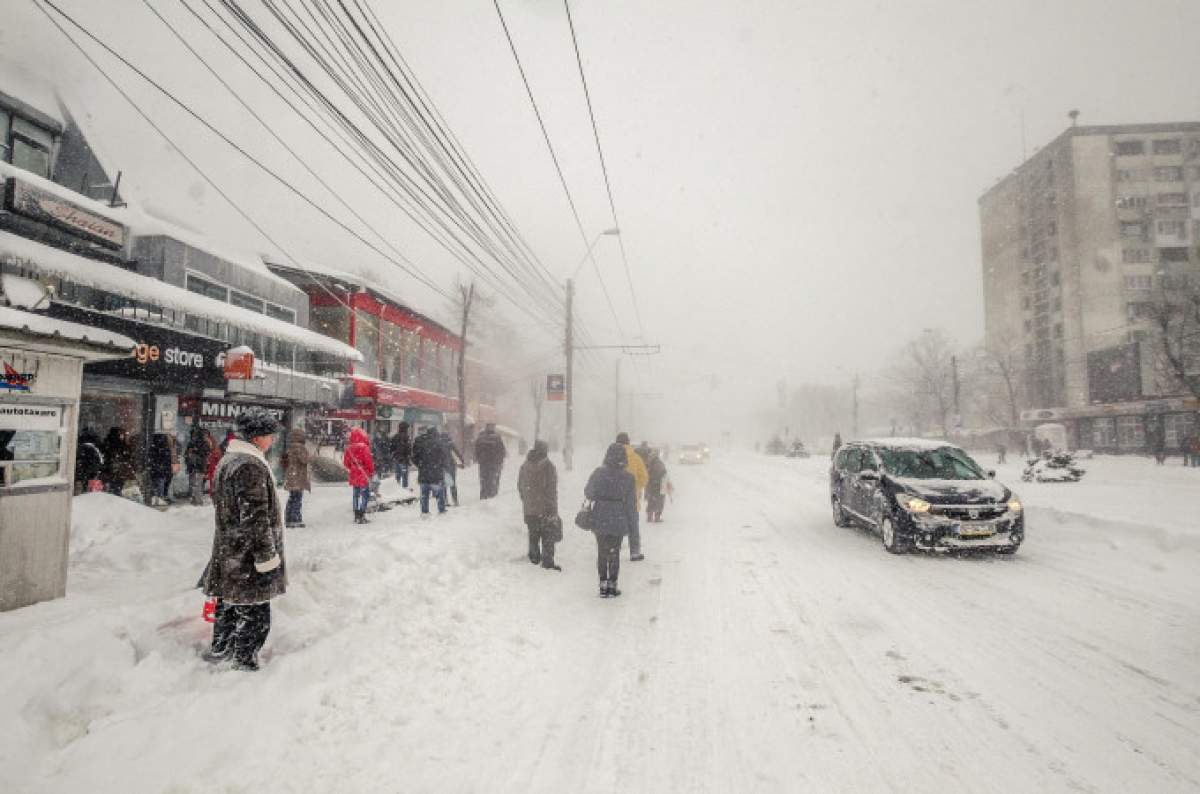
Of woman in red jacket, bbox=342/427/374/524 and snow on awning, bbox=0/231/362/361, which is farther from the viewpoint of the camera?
woman in red jacket, bbox=342/427/374/524

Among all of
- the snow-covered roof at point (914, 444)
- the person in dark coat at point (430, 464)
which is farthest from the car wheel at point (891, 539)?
the person in dark coat at point (430, 464)

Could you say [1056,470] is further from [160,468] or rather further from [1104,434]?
[1104,434]

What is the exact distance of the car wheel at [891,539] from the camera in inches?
329

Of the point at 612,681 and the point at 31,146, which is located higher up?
the point at 31,146

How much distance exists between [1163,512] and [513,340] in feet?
186

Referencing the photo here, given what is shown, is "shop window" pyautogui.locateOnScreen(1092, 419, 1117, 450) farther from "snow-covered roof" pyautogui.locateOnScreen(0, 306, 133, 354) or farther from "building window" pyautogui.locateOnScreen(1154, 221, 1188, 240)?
"snow-covered roof" pyautogui.locateOnScreen(0, 306, 133, 354)

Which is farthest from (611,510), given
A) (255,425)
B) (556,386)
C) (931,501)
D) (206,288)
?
(556,386)

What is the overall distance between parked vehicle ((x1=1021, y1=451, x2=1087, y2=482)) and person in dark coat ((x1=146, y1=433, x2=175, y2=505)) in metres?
27.0

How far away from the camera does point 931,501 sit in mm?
8109

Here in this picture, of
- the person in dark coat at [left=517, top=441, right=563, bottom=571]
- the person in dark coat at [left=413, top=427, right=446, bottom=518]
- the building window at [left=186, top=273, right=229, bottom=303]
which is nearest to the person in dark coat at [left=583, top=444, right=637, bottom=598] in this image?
the person in dark coat at [left=517, top=441, right=563, bottom=571]

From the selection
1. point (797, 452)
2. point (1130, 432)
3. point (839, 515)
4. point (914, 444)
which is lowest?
point (797, 452)

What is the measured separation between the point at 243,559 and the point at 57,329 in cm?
354

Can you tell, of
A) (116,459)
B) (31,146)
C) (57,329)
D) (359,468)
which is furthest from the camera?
(31,146)

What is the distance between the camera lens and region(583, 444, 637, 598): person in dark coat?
22.3 feet
